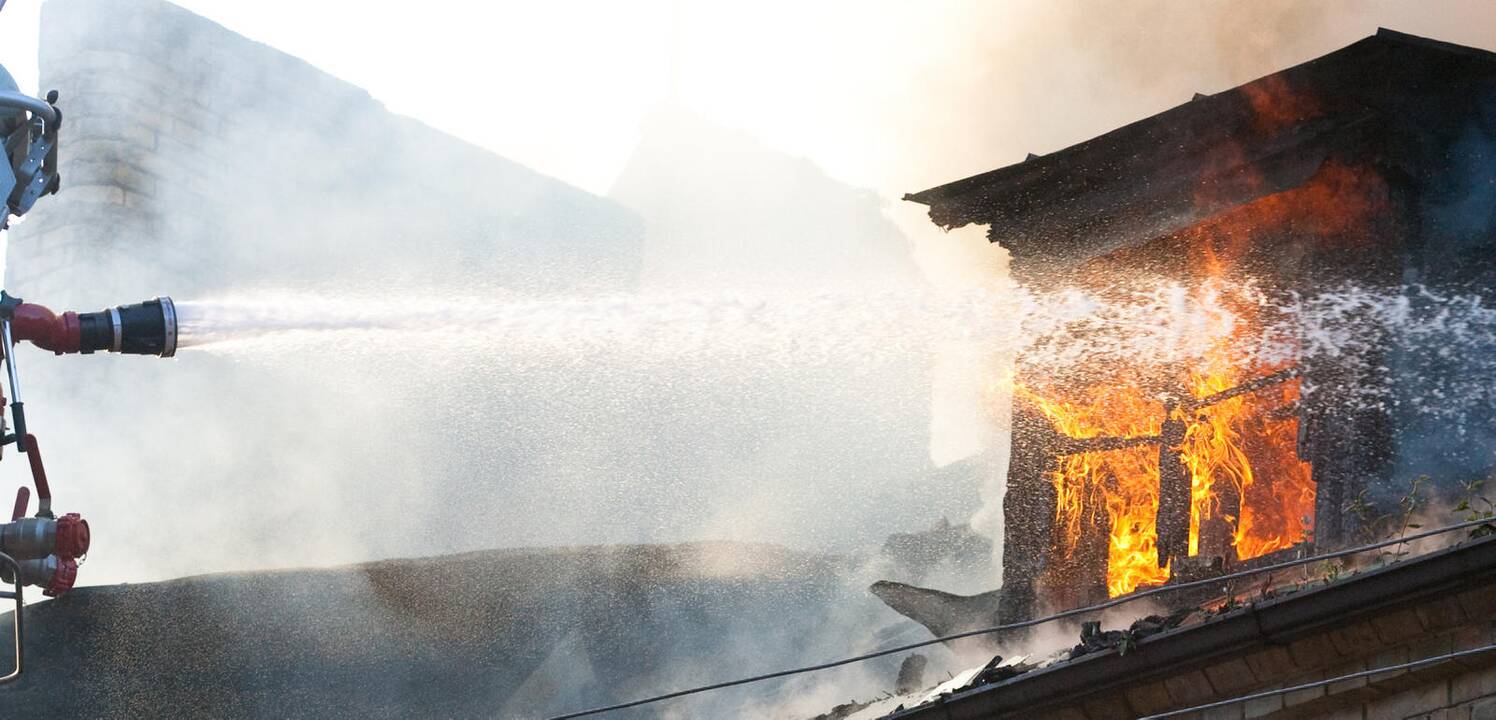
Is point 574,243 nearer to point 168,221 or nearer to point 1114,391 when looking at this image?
point 168,221

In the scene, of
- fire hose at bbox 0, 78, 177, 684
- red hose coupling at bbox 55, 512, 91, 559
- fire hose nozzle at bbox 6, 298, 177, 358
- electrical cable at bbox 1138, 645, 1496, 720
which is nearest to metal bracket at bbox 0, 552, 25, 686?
fire hose at bbox 0, 78, 177, 684

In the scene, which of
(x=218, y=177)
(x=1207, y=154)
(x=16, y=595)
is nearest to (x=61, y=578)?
(x=16, y=595)

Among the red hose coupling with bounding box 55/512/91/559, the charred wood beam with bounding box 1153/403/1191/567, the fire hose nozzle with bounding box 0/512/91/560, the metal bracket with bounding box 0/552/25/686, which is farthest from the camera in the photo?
the charred wood beam with bounding box 1153/403/1191/567

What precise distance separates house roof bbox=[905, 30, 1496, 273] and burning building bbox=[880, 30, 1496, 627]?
1cm

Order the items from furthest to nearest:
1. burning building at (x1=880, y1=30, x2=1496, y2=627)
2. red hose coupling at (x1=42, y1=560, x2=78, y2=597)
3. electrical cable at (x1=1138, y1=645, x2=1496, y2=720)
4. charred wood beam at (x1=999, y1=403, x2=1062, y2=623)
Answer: charred wood beam at (x1=999, y1=403, x2=1062, y2=623) < burning building at (x1=880, y1=30, x2=1496, y2=627) < red hose coupling at (x1=42, y1=560, x2=78, y2=597) < electrical cable at (x1=1138, y1=645, x2=1496, y2=720)

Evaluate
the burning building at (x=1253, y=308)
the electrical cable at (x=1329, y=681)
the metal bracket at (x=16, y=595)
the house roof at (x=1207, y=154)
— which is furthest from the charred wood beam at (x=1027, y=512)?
the metal bracket at (x=16, y=595)

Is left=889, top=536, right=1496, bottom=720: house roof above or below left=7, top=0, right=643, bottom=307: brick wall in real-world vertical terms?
below

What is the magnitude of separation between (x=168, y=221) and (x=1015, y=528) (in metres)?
11.1

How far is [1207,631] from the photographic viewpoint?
7207 mm

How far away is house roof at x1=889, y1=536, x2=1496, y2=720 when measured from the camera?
6500mm

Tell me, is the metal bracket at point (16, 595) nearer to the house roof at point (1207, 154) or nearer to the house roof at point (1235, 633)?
the house roof at point (1235, 633)

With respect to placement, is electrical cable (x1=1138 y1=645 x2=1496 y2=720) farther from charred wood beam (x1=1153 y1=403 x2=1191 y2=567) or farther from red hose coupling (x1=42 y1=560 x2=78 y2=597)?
red hose coupling (x1=42 y1=560 x2=78 y2=597)

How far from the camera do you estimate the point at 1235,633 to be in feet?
23.4

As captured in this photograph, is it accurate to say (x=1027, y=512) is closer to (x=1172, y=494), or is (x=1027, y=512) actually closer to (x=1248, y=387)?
(x=1172, y=494)
